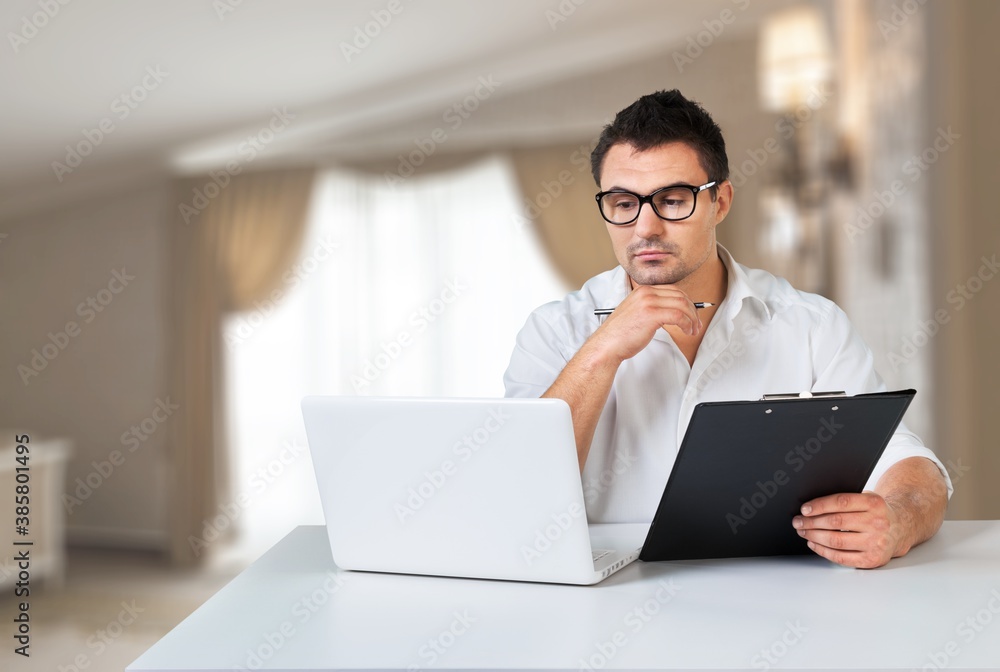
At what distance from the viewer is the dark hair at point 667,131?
160 cm

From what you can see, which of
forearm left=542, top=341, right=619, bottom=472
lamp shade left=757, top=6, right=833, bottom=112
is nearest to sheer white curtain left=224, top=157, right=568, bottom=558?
lamp shade left=757, top=6, right=833, bottom=112

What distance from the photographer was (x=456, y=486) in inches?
40.1

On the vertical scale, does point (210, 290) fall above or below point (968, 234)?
below

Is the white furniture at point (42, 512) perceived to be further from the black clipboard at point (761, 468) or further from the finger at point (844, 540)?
the finger at point (844, 540)

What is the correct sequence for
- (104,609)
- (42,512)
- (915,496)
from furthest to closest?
(42,512)
(104,609)
(915,496)

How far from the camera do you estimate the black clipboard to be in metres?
0.99

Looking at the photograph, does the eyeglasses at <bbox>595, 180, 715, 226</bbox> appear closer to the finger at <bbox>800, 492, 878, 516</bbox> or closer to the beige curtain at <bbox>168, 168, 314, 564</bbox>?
the finger at <bbox>800, 492, 878, 516</bbox>

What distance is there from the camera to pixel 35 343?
4.08 meters

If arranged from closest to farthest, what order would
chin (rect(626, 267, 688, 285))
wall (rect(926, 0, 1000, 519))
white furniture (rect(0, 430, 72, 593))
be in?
chin (rect(626, 267, 688, 285)), wall (rect(926, 0, 1000, 519)), white furniture (rect(0, 430, 72, 593))

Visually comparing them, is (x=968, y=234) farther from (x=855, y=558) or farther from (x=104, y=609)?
(x=104, y=609)

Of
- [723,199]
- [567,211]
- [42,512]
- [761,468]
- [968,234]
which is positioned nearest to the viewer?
[761,468]

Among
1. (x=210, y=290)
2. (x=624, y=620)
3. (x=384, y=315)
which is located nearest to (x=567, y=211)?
(x=384, y=315)

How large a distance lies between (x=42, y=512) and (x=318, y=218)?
1.84 metres

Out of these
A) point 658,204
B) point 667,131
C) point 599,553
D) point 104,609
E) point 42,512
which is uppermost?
point 667,131
